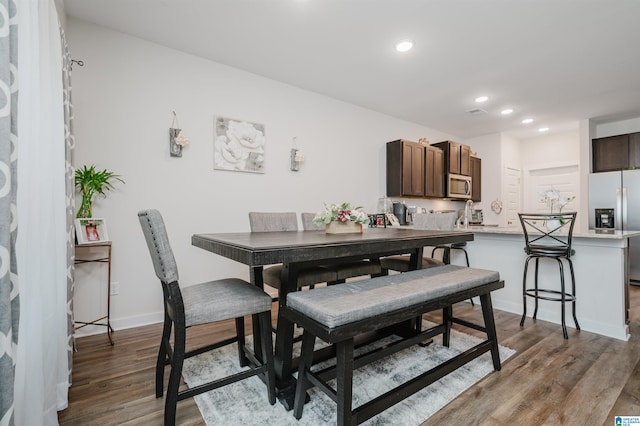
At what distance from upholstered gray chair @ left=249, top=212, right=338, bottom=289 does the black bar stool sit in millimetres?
1919

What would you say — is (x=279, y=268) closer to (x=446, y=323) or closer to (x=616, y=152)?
(x=446, y=323)

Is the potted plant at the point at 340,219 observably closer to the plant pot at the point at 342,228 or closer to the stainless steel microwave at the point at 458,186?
the plant pot at the point at 342,228

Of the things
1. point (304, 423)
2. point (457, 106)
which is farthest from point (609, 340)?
point (457, 106)

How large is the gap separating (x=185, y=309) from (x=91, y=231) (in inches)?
64.5

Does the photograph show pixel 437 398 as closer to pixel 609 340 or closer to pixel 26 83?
pixel 609 340

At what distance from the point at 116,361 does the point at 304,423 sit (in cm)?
152

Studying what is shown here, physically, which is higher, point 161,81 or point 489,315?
point 161,81

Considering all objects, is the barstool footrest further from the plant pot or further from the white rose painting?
the white rose painting

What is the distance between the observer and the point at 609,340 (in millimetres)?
2527

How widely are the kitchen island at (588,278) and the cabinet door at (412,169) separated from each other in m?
1.73

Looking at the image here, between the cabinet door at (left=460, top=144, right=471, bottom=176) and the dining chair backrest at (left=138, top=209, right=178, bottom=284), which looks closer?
the dining chair backrest at (left=138, top=209, right=178, bottom=284)

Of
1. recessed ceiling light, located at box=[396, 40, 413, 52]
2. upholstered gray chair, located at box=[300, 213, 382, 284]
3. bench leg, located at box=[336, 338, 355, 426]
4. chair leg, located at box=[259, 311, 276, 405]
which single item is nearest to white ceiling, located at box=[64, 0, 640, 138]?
recessed ceiling light, located at box=[396, 40, 413, 52]

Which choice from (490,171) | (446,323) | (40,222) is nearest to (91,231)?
(40,222)

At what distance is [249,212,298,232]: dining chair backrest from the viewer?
8.66 ft
